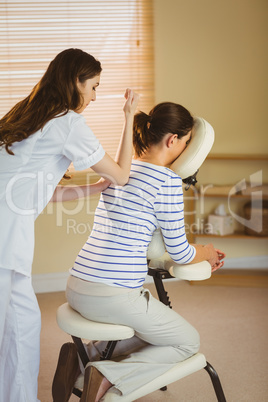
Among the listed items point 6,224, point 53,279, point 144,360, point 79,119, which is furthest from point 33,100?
point 53,279

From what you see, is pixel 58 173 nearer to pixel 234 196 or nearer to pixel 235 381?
pixel 235 381

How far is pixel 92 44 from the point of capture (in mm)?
3406

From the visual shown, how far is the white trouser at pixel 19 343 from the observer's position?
1.64 m

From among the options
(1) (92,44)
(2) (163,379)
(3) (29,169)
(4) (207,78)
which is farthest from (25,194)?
(4) (207,78)

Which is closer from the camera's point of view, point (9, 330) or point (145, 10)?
point (9, 330)

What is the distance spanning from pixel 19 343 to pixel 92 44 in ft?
7.52

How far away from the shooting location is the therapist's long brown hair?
1.53m

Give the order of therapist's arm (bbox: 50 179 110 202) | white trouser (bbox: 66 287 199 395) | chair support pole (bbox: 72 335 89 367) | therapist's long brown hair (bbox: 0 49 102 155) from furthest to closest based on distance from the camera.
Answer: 1. therapist's arm (bbox: 50 179 110 202)
2. chair support pole (bbox: 72 335 89 367)
3. white trouser (bbox: 66 287 199 395)
4. therapist's long brown hair (bbox: 0 49 102 155)

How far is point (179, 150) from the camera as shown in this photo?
1.78m

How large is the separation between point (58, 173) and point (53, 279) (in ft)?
6.68

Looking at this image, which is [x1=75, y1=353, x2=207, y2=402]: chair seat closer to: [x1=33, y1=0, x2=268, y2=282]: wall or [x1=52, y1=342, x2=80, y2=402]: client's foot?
[x1=52, y1=342, x2=80, y2=402]: client's foot

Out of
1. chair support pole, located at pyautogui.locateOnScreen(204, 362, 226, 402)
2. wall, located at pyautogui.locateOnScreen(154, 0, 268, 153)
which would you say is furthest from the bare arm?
wall, located at pyautogui.locateOnScreen(154, 0, 268, 153)

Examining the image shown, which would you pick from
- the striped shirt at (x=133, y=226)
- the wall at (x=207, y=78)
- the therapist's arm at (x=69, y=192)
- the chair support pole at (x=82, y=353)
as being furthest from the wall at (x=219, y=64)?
the chair support pole at (x=82, y=353)

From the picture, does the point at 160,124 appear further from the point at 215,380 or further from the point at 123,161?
the point at 215,380
